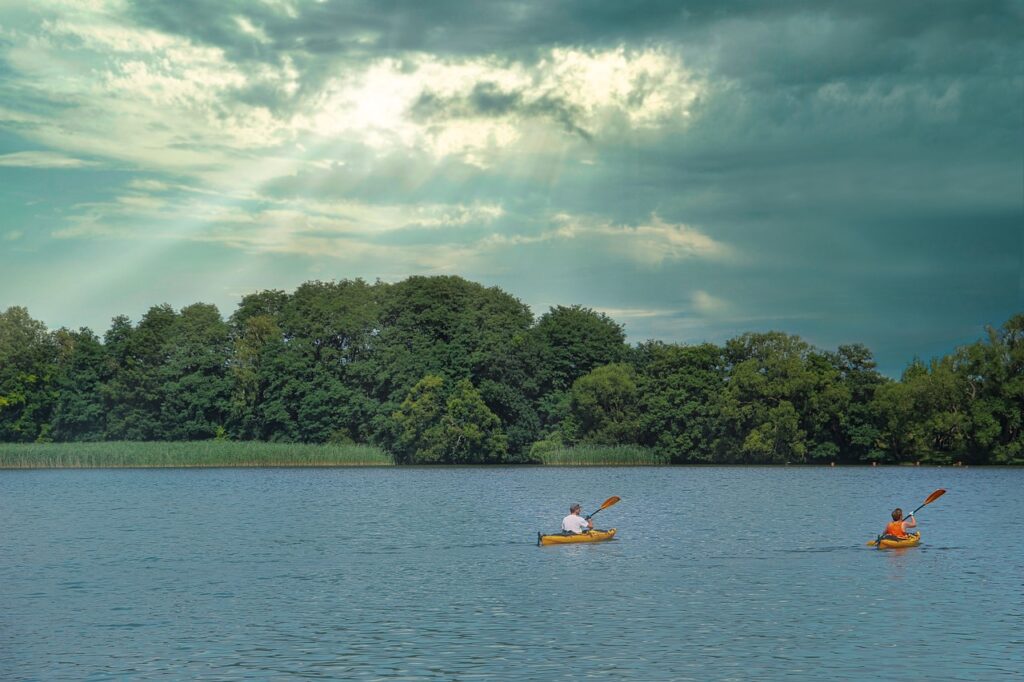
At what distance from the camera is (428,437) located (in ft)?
399

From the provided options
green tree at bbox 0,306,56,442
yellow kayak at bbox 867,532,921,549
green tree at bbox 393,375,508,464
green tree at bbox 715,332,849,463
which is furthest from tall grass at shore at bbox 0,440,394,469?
yellow kayak at bbox 867,532,921,549

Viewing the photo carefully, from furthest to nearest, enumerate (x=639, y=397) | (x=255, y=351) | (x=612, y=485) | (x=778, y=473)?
(x=255, y=351)
(x=639, y=397)
(x=778, y=473)
(x=612, y=485)

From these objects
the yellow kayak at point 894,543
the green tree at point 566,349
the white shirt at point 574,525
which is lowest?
the yellow kayak at point 894,543

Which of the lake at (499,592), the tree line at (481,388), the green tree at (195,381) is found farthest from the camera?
the green tree at (195,381)

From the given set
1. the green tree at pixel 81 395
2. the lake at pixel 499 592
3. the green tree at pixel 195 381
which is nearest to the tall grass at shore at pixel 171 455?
the green tree at pixel 195 381

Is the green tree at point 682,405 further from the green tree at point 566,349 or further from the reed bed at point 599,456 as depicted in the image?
the green tree at point 566,349

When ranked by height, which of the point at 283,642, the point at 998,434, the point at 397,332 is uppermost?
the point at 397,332

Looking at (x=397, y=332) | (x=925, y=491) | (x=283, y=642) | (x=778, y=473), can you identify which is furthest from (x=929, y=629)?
(x=397, y=332)

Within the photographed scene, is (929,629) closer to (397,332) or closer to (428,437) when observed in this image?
(428,437)

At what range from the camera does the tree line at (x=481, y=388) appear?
121500 millimetres

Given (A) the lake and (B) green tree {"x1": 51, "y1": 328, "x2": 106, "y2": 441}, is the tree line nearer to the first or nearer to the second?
(B) green tree {"x1": 51, "y1": 328, "x2": 106, "y2": 441}

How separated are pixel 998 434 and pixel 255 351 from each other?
79174mm

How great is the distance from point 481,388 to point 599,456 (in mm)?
14182

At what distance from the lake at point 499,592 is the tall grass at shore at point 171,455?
1810 inches
